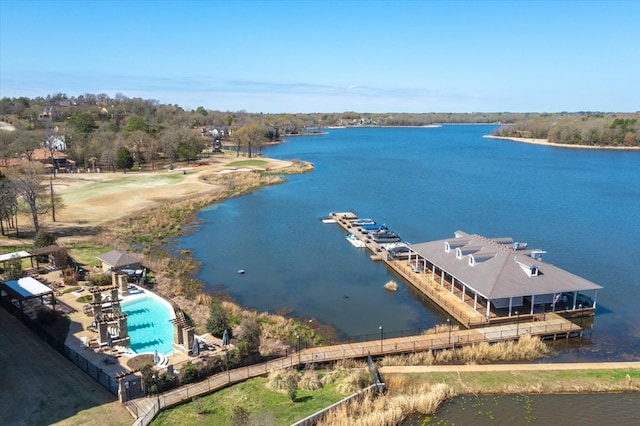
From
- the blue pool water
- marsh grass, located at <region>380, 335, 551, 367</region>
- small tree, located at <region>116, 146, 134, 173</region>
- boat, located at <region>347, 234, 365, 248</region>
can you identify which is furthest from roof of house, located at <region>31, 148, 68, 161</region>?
marsh grass, located at <region>380, 335, 551, 367</region>

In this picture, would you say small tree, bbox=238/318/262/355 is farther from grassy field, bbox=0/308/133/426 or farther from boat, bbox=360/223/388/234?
boat, bbox=360/223/388/234

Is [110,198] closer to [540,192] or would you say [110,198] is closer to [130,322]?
[130,322]

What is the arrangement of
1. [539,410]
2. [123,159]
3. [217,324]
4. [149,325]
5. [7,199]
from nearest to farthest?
[539,410] < [217,324] < [149,325] < [7,199] < [123,159]

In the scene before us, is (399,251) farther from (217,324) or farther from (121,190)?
(121,190)

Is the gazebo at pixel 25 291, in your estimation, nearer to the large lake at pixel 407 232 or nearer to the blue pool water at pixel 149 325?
the blue pool water at pixel 149 325

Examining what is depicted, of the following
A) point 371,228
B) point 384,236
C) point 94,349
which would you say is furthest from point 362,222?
point 94,349

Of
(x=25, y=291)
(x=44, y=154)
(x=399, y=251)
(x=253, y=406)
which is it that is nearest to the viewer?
(x=253, y=406)

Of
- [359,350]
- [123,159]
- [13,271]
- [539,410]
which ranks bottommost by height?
[539,410]
